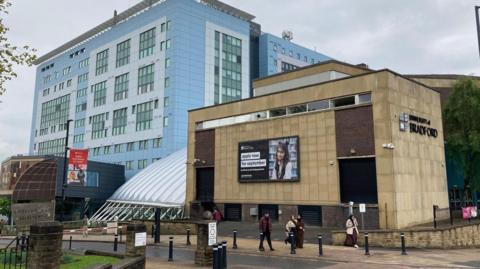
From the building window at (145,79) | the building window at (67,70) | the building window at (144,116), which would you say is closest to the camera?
the building window at (144,116)

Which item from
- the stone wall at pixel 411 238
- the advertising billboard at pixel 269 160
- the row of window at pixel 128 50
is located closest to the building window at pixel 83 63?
the row of window at pixel 128 50

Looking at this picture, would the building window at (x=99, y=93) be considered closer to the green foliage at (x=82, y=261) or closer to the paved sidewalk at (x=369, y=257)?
the paved sidewalk at (x=369, y=257)

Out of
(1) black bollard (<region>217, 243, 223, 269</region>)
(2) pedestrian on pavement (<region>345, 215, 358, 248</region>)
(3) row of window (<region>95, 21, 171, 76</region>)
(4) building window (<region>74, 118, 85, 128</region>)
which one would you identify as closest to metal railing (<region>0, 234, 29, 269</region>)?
(1) black bollard (<region>217, 243, 223, 269</region>)

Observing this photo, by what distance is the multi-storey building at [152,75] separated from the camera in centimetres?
6900

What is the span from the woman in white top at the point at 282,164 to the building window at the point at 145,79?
1713 inches

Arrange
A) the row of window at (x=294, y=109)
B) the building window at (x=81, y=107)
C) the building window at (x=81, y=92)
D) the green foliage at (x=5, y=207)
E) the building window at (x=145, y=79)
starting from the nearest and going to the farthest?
the row of window at (x=294, y=109)
the green foliage at (x=5, y=207)
the building window at (x=145, y=79)
the building window at (x=81, y=107)
the building window at (x=81, y=92)

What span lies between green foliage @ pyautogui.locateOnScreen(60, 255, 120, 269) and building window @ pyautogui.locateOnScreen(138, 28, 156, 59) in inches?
2355

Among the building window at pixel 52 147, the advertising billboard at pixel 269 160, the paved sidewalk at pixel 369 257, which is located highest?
the building window at pixel 52 147

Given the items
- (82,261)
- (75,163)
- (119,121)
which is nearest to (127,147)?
(119,121)

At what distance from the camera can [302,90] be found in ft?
108

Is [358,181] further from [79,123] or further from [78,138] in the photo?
[79,123]

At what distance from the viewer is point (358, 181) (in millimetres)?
28656

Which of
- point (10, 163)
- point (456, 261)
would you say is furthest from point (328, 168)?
point (10, 163)

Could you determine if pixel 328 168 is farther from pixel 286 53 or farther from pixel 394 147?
pixel 286 53
